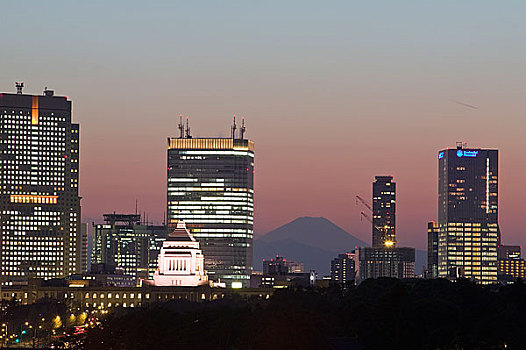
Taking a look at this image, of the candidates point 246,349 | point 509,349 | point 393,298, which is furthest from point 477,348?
point 246,349

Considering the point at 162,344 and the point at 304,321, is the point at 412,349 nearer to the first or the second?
the point at 304,321

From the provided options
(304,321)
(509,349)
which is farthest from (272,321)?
(509,349)

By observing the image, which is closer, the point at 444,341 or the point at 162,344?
the point at 444,341

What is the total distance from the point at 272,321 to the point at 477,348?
36.5 meters

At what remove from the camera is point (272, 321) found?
19938 centimetres

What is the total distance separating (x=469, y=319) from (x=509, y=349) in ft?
71.3

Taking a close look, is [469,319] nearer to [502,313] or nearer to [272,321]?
[502,313]

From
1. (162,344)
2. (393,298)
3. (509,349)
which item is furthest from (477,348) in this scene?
(162,344)

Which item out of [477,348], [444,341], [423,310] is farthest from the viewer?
[423,310]

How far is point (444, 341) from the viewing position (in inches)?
7274

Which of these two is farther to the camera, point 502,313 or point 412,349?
point 502,313

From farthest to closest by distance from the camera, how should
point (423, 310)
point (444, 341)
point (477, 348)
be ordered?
1. point (423, 310)
2. point (444, 341)
3. point (477, 348)

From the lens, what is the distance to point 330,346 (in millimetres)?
191625

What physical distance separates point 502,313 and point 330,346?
25.1 m
